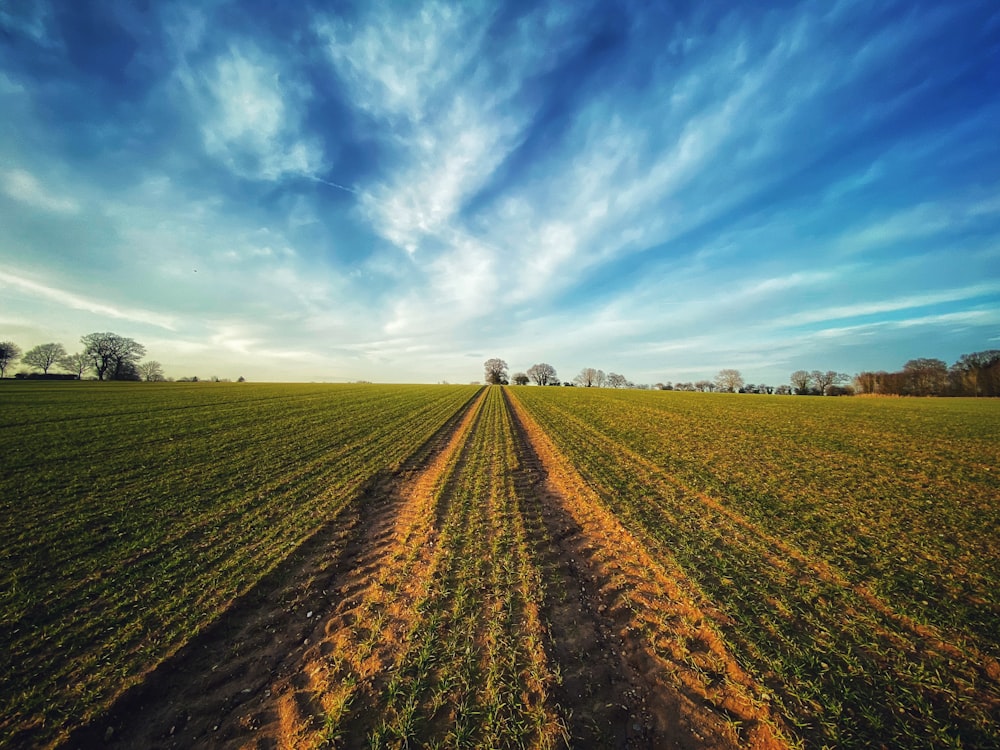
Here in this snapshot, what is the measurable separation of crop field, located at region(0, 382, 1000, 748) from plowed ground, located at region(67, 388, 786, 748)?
1.3 inches

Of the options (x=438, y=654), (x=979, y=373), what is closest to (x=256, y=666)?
(x=438, y=654)

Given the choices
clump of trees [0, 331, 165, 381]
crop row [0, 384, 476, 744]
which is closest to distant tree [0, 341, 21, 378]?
clump of trees [0, 331, 165, 381]

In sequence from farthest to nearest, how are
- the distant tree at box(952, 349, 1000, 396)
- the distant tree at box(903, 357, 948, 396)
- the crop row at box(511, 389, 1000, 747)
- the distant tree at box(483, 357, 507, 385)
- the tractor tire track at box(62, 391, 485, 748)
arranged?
the distant tree at box(483, 357, 507, 385), the distant tree at box(903, 357, 948, 396), the distant tree at box(952, 349, 1000, 396), the crop row at box(511, 389, 1000, 747), the tractor tire track at box(62, 391, 485, 748)

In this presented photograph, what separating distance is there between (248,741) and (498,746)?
9.77 ft

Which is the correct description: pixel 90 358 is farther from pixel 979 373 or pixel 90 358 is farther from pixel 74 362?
pixel 979 373

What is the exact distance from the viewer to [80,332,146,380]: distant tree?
101312 mm

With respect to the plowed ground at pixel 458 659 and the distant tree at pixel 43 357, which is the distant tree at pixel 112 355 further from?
the plowed ground at pixel 458 659

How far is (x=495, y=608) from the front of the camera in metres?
6.31

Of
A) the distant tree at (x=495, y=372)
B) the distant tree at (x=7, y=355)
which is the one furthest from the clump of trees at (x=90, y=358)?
the distant tree at (x=495, y=372)

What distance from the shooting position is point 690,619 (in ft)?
19.9

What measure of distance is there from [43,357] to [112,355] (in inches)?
692

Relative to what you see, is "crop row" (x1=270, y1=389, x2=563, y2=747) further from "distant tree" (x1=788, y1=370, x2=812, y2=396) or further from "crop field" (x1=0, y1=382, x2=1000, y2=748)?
"distant tree" (x1=788, y1=370, x2=812, y2=396)

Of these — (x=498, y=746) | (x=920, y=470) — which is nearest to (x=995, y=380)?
(x=920, y=470)

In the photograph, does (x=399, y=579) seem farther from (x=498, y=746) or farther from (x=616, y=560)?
(x=616, y=560)
